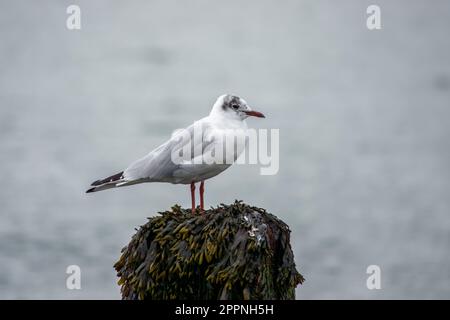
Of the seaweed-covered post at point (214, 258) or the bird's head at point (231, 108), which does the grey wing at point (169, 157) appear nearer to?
the bird's head at point (231, 108)

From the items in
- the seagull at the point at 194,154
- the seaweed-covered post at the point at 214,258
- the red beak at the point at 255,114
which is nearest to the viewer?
the seaweed-covered post at the point at 214,258

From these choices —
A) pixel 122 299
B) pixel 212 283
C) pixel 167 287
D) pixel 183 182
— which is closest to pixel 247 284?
pixel 212 283

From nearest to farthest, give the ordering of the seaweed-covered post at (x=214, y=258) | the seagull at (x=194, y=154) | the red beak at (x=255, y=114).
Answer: the seaweed-covered post at (x=214, y=258)
the seagull at (x=194, y=154)
the red beak at (x=255, y=114)

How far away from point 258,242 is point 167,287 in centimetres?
117

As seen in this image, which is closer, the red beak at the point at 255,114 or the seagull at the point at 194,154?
the seagull at the point at 194,154

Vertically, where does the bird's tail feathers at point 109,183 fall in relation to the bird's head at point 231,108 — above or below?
below

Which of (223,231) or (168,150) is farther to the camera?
(168,150)

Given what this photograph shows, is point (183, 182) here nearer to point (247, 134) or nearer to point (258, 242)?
point (247, 134)

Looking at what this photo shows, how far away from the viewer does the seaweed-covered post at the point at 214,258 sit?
843cm

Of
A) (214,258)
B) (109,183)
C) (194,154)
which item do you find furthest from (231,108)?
(214,258)

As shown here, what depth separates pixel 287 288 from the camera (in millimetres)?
→ 8773

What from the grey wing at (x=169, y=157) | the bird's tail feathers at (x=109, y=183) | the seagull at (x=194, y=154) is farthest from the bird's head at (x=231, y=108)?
the bird's tail feathers at (x=109, y=183)

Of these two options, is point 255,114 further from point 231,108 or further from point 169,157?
point 169,157

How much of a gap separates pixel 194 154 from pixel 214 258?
1.73 metres
